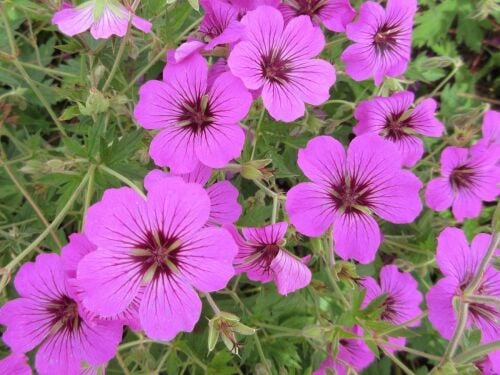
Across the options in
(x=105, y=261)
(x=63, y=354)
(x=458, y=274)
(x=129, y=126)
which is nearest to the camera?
(x=105, y=261)

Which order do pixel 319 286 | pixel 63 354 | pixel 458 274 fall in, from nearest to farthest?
pixel 63 354 < pixel 458 274 < pixel 319 286

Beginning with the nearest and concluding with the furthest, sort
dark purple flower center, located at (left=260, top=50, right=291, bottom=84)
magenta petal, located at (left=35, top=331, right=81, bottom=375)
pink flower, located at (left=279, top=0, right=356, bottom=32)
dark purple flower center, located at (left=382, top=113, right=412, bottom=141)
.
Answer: magenta petal, located at (left=35, top=331, right=81, bottom=375) → dark purple flower center, located at (left=260, top=50, right=291, bottom=84) → pink flower, located at (left=279, top=0, right=356, bottom=32) → dark purple flower center, located at (left=382, top=113, right=412, bottom=141)

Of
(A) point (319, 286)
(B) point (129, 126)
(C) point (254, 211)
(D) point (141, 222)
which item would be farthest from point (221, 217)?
(B) point (129, 126)

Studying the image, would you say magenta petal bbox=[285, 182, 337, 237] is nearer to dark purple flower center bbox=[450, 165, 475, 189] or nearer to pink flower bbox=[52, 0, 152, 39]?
pink flower bbox=[52, 0, 152, 39]

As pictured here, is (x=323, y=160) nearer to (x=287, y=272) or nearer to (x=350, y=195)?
(x=350, y=195)

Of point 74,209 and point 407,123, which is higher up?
point 407,123

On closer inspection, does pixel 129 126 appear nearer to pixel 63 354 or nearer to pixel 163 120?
pixel 163 120

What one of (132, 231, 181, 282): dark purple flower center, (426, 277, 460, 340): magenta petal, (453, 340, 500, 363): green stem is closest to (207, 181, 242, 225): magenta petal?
(132, 231, 181, 282): dark purple flower center
